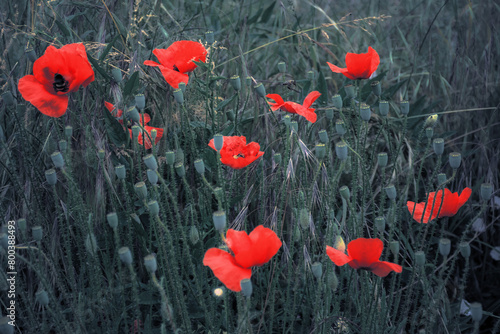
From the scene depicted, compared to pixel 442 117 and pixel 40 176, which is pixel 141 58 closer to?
pixel 40 176

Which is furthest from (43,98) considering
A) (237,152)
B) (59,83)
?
(237,152)

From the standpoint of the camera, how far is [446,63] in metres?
2.53

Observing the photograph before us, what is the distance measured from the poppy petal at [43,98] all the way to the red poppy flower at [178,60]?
0.92 ft

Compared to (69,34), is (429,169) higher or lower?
lower

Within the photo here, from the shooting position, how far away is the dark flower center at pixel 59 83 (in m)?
1.50

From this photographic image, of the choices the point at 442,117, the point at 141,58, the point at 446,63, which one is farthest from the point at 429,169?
the point at 141,58

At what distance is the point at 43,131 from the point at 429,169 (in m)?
1.43

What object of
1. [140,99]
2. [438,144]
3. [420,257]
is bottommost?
[420,257]

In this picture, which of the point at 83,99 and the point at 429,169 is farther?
the point at 429,169

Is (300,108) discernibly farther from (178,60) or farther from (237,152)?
(178,60)

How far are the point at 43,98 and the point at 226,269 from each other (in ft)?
2.46

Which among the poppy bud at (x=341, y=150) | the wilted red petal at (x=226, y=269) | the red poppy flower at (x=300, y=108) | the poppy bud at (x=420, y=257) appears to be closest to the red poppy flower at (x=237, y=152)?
the red poppy flower at (x=300, y=108)

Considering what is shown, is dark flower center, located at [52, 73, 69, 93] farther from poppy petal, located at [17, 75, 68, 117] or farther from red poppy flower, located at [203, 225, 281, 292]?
red poppy flower, located at [203, 225, 281, 292]

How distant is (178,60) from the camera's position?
1.62 meters
